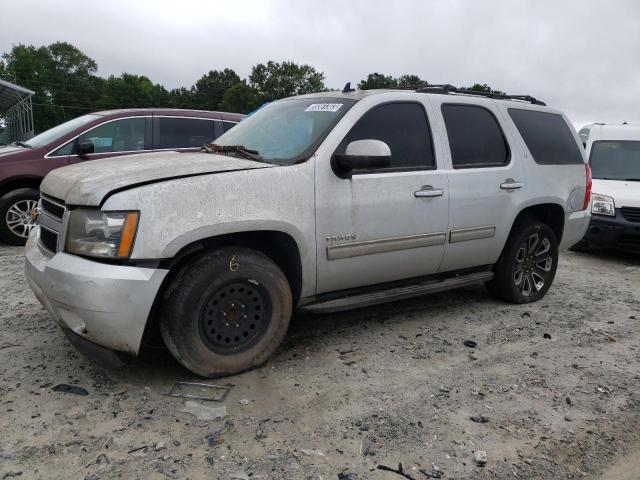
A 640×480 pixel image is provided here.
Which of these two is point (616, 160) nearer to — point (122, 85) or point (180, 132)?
point (180, 132)

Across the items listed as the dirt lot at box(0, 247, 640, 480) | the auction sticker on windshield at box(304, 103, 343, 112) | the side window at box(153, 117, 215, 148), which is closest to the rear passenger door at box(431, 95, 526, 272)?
the dirt lot at box(0, 247, 640, 480)

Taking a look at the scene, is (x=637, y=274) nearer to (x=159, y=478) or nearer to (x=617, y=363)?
(x=617, y=363)

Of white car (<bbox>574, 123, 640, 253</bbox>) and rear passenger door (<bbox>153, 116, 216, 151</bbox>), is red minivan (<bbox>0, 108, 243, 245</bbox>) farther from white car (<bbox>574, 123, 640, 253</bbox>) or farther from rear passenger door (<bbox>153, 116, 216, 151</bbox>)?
white car (<bbox>574, 123, 640, 253</bbox>)

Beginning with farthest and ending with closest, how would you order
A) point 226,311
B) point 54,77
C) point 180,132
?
point 54,77 → point 180,132 → point 226,311

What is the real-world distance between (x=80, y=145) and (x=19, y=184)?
37.4 inches

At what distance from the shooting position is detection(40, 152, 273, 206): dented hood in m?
2.81

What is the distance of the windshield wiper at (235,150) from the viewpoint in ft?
11.5

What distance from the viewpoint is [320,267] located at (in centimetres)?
344

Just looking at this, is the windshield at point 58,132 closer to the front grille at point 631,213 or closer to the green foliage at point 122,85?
the front grille at point 631,213

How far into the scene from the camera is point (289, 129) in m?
3.75

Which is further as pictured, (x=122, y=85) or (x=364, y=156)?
(x=122, y=85)

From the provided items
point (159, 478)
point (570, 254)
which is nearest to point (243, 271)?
point (159, 478)

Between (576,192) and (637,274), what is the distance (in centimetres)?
227

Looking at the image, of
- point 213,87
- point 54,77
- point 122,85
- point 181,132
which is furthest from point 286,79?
point 181,132
